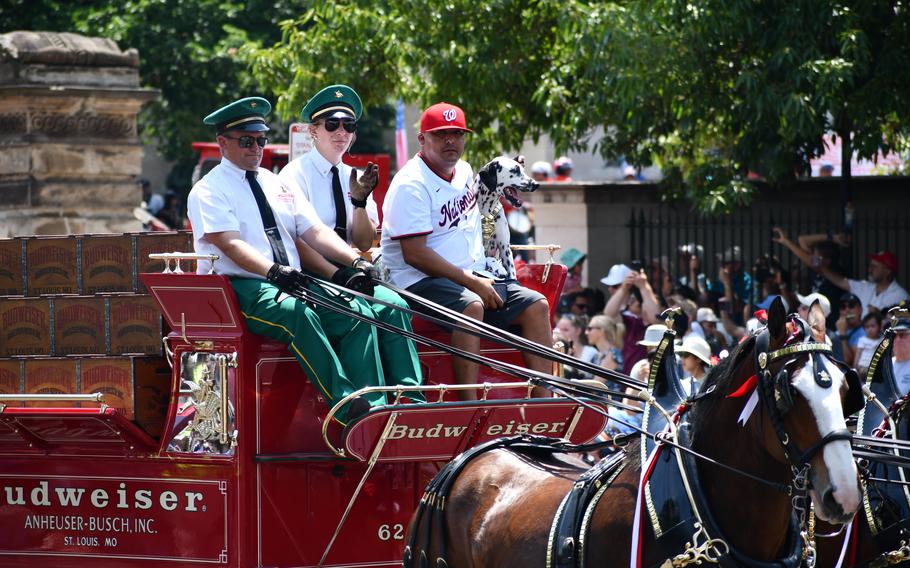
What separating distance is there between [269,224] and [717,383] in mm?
2748

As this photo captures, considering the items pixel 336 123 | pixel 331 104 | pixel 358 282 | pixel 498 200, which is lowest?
pixel 358 282

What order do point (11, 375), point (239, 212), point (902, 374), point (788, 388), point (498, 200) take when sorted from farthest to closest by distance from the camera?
point (902, 374) < point (11, 375) < point (498, 200) < point (239, 212) < point (788, 388)

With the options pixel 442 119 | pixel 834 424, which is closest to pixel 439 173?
pixel 442 119

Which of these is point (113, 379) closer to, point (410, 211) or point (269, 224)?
point (269, 224)

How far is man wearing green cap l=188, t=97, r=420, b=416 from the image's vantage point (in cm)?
617

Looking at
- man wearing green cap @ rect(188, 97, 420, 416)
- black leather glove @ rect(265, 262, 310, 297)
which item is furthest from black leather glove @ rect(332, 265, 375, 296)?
black leather glove @ rect(265, 262, 310, 297)

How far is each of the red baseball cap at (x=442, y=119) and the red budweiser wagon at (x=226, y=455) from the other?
3.34 ft

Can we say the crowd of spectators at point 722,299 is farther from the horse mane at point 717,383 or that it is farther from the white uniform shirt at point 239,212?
the horse mane at point 717,383

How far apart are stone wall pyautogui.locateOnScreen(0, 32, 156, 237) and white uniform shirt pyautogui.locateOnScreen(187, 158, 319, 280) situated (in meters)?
5.83

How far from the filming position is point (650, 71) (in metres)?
11.9

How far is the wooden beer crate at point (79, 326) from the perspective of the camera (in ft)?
23.8

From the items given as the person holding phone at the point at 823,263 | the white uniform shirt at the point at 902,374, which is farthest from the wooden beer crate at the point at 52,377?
the person holding phone at the point at 823,263

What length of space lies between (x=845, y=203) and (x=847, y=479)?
9.40 meters

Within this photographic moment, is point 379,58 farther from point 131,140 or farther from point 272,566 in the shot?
point 272,566
